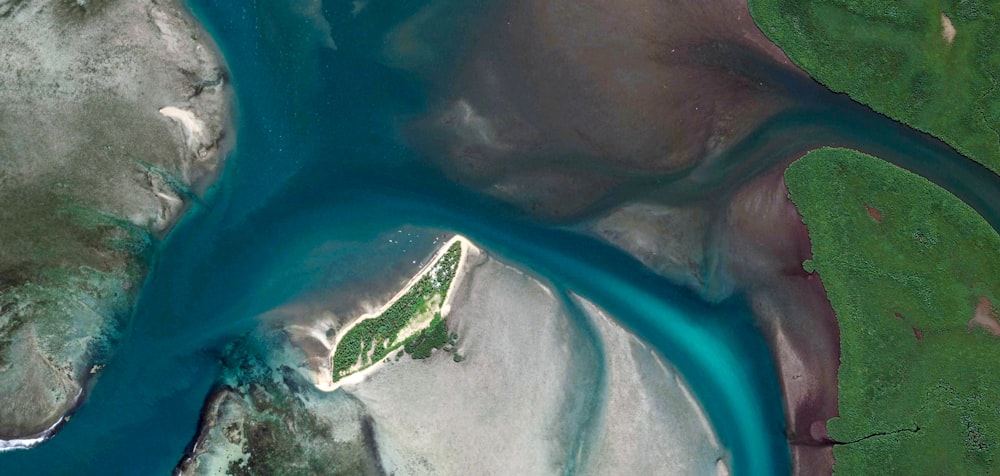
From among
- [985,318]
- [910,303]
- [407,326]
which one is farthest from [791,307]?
[407,326]

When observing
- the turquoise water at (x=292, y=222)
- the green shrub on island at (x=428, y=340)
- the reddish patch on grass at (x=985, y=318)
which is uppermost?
the turquoise water at (x=292, y=222)

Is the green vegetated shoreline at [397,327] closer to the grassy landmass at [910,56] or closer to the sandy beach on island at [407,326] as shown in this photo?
the sandy beach on island at [407,326]

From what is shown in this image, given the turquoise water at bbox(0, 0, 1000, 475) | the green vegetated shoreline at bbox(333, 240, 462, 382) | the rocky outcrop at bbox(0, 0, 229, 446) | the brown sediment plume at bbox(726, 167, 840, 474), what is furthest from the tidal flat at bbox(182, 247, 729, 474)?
the rocky outcrop at bbox(0, 0, 229, 446)

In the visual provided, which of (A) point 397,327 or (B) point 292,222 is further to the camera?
(B) point 292,222

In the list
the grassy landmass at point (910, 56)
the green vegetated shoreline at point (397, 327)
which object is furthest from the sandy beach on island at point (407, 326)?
the grassy landmass at point (910, 56)

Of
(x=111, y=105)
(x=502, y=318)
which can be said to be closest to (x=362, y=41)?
(x=111, y=105)

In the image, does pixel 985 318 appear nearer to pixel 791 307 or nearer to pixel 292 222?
pixel 791 307

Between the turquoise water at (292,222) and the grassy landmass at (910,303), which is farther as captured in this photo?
the turquoise water at (292,222)

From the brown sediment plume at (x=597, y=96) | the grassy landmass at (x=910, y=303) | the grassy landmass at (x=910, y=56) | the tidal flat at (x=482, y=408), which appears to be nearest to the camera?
the tidal flat at (x=482, y=408)
